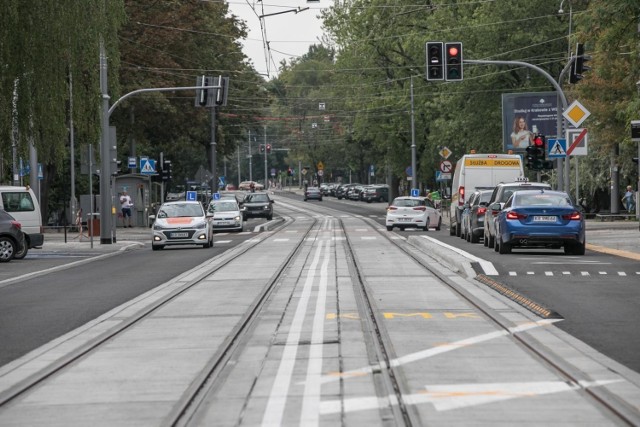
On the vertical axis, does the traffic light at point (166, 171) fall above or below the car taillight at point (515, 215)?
above

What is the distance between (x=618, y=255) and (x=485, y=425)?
2303cm

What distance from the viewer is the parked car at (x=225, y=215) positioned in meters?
57.1

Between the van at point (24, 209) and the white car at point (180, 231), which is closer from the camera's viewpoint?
the van at point (24, 209)

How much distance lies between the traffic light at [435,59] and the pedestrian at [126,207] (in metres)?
24.4

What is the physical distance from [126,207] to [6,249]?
26788 millimetres

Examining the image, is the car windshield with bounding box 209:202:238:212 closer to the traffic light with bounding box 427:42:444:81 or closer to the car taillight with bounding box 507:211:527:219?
the traffic light with bounding box 427:42:444:81

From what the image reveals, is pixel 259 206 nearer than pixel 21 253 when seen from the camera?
No

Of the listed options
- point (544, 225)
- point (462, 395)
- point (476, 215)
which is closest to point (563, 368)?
point (462, 395)

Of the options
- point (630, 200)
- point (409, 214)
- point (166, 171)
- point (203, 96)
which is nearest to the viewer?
point (203, 96)

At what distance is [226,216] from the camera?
5725 cm

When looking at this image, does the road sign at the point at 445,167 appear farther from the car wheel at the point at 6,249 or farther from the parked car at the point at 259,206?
the car wheel at the point at 6,249

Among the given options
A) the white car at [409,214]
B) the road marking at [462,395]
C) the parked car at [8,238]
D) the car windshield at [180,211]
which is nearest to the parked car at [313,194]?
the white car at [409,214]

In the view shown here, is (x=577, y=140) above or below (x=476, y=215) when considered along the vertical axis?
above

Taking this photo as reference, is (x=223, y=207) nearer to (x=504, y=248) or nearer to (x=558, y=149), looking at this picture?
(x=558, y=149)
